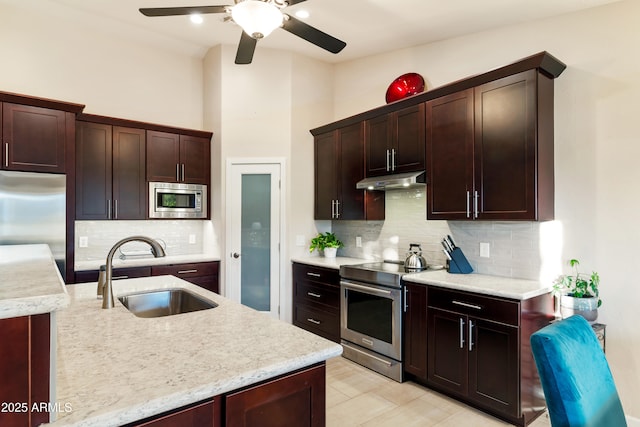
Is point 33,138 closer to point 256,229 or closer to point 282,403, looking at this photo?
point 256,229

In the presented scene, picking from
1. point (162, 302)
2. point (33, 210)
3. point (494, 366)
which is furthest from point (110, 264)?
point (494, 366)

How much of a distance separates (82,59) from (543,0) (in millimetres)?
4589

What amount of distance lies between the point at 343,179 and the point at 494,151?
176cm

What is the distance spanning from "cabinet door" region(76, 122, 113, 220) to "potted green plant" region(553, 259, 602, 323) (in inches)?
171

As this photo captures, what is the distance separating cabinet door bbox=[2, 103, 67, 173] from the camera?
3.20 metres

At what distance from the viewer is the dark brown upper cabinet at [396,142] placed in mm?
3371

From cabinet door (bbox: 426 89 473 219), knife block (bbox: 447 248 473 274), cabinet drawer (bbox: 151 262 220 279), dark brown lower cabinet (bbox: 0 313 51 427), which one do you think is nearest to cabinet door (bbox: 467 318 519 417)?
knife block (bbox: 447 248 473 274)

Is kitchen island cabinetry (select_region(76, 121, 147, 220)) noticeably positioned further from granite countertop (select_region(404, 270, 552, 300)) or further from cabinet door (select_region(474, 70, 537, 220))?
cabinet door (select_region(474, 70, 537, 220))

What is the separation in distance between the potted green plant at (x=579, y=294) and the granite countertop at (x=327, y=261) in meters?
1.95

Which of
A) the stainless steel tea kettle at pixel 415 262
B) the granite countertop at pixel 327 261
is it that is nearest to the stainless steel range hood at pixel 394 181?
the stainless steel tea kettle at pixel 415 262

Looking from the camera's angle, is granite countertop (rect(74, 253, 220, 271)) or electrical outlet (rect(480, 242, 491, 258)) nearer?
electrical outlet (rect(480, 242, 491, 258))

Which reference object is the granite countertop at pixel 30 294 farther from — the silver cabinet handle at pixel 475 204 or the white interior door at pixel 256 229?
the white interior door at pixel 256 229

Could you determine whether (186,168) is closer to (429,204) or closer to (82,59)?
(82,59)

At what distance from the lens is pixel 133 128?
4.18 m
